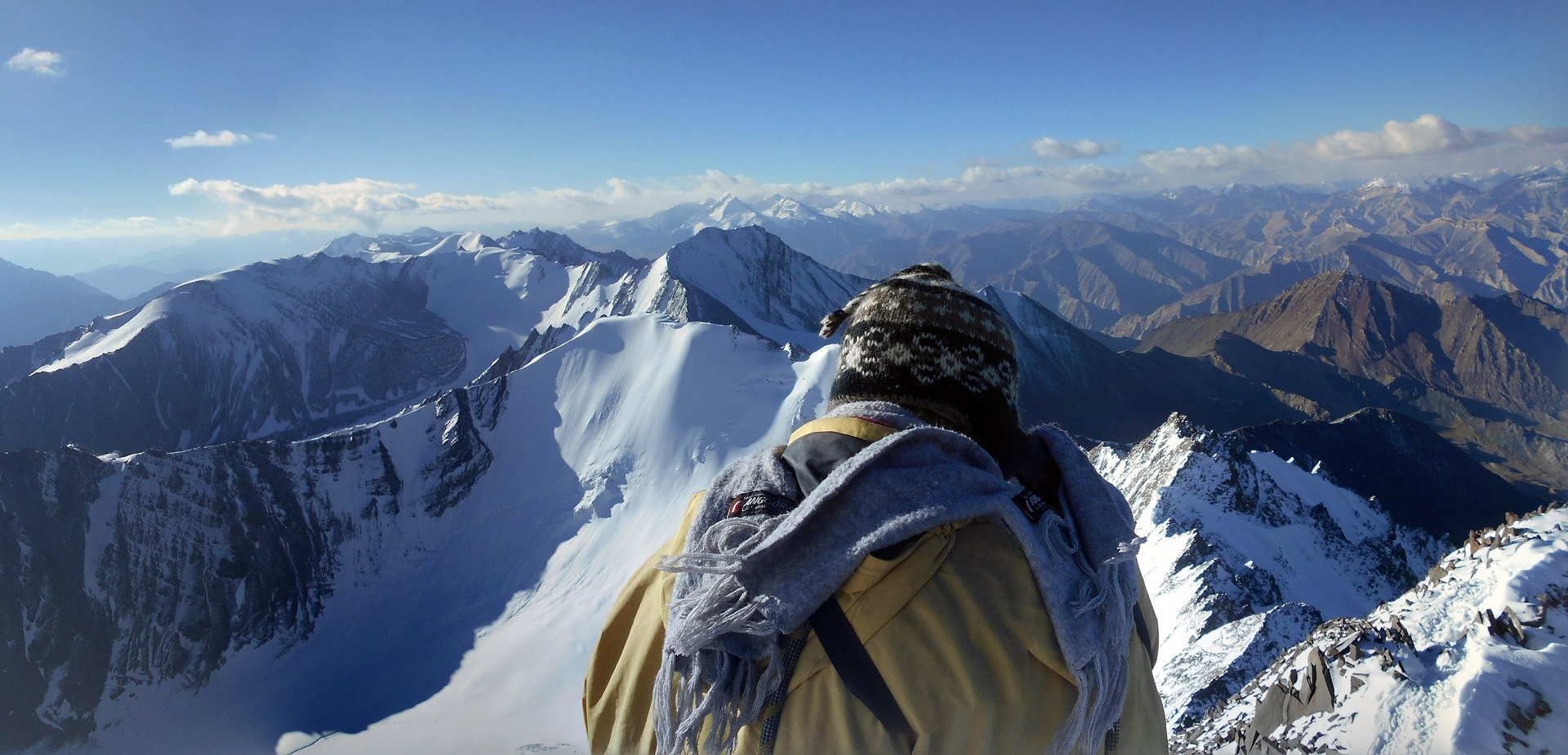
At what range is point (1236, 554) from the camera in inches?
1336

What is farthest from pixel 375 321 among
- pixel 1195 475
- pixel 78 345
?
pixel 1195 475

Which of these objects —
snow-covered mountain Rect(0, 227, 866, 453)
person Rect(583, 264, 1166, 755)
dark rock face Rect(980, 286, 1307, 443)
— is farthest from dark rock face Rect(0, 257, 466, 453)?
person Rect(583, 264, 1166, 755)

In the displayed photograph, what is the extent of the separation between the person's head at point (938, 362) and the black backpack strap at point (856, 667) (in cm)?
100

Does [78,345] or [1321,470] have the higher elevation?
[78,345]

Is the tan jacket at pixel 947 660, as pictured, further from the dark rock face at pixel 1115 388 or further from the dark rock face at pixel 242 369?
the dark rock face at pixel 242 369

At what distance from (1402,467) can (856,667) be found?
128244mm

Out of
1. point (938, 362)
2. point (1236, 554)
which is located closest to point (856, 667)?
point (938, 362)

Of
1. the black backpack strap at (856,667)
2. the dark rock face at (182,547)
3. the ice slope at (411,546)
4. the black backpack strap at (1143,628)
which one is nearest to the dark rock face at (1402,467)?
the ice slope at (411,546)

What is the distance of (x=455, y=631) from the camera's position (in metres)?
44.4

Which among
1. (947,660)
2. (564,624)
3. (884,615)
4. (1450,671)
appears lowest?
(564,624)

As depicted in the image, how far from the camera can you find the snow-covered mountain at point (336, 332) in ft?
330

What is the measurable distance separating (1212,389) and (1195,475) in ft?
413

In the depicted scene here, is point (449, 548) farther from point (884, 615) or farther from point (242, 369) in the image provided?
point (242, 369)

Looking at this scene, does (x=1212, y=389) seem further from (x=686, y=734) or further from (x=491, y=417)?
(x=686, y=734)
